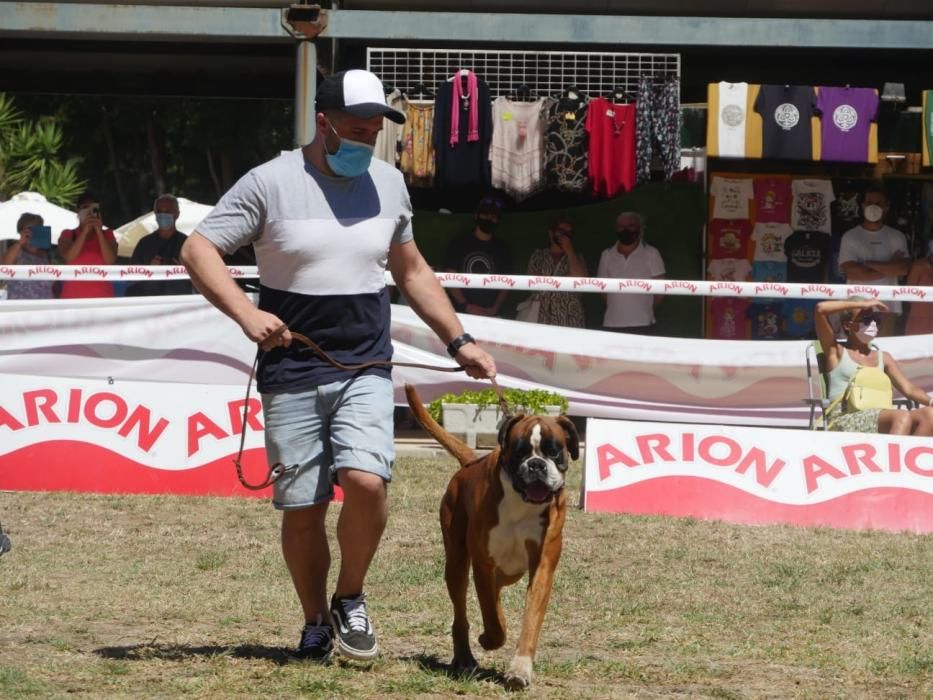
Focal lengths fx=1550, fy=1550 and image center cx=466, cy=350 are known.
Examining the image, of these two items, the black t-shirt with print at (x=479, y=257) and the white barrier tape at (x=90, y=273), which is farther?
the black t-shirt with print at (x=479, y=257)

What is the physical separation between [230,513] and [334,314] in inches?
169

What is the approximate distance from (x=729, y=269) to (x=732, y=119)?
1.70 metres

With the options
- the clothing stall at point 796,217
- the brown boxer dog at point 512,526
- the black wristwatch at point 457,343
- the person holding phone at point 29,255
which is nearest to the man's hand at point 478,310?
the clothing stall at point 796,217

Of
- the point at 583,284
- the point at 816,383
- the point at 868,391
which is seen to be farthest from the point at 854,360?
the point at 583,284

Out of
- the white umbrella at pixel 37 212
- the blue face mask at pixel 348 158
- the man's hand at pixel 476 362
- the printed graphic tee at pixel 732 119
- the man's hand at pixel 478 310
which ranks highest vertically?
the printed graphic tee at pixel 732 119

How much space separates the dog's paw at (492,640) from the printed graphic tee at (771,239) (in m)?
10.3

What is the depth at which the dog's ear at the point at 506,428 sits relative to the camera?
5.09m

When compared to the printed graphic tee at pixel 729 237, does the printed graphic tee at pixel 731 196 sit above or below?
above

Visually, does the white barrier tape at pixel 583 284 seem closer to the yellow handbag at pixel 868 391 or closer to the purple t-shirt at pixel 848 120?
the yellow handbag at pixel 868 391

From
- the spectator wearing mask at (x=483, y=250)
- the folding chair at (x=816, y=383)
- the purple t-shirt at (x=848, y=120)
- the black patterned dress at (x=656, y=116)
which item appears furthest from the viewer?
the spectator wearing mask at (x=483, y=250)

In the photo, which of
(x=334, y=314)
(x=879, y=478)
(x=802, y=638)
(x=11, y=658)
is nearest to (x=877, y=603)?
(x=802, y=638)

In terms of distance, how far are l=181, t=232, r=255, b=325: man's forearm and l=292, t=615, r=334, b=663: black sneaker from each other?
1165mm

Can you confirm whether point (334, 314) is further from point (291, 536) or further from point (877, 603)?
point (877, 603)


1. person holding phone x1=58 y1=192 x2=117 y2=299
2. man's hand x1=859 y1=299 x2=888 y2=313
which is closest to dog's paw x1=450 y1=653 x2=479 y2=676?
man's hand x1=859 y1=299 x2=888 y2=313
